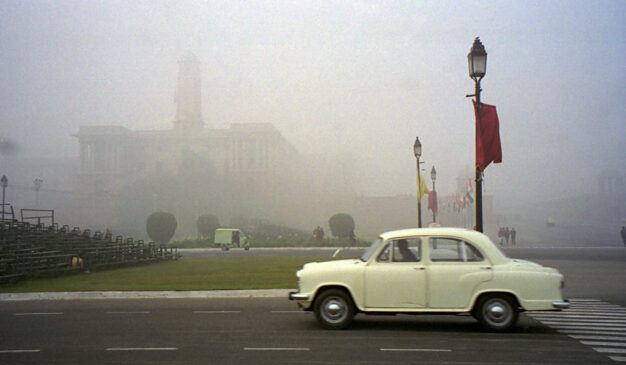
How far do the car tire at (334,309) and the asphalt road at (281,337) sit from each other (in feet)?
0.75

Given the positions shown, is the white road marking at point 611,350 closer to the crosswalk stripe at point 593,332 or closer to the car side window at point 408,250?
the crosswalk stripe at point 593,332

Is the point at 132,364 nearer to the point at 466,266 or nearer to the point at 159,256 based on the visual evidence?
the point at 466,266

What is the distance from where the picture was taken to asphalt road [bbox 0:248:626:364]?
769 centimetres

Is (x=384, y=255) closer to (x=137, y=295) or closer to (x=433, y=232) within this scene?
(x=433, y=232)

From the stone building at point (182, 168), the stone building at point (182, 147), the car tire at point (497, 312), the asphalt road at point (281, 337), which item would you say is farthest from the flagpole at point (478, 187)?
the stone building at point (182, 147)

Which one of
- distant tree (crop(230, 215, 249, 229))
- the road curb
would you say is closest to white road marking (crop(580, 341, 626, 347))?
the road curb

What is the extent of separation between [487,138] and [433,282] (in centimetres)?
659

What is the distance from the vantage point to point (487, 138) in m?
14.5

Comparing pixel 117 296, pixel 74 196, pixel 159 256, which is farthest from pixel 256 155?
pixel 117 296

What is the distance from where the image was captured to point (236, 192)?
10806cm

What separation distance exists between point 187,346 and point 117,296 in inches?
305

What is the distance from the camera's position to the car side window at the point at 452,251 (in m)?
9.39

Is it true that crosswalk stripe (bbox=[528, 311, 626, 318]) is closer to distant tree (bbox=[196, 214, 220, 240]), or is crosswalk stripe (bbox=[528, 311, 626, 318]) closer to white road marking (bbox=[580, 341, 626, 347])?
white road marking (bbox=[580, 341, 626, 347])

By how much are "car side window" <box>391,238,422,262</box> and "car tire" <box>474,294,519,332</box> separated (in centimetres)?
133
